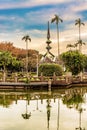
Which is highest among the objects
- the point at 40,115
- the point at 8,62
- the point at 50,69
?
the point at 8,62

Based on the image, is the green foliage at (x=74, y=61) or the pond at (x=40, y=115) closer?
the pond at (x=40, y=115)

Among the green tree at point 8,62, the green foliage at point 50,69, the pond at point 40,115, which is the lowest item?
the pond at point 40,115

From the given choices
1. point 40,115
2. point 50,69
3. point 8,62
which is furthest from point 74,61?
point 40,115

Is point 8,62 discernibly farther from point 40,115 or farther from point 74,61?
point 40,115

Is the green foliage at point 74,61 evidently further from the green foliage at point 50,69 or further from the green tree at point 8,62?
the green tree at point 8,62

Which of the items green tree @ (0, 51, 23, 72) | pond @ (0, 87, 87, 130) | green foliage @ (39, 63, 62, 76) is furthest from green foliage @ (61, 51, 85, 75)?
pond @ (0, 87, 87, 130)

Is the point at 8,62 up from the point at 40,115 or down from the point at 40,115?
up

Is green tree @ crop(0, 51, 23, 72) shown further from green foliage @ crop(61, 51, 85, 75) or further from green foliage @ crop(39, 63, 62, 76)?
green foliage @ crop(61, 51, 85, 75)

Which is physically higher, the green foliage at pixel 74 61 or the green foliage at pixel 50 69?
the green foliage at pixel 74 61

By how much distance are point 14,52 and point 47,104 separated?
79.5 m

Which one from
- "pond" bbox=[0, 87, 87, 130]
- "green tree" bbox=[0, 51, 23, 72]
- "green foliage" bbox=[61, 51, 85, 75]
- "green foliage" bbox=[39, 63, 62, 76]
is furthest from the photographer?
"green tree" bbox=[0, 51, 23, 72]

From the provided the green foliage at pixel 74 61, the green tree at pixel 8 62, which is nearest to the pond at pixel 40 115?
the green foliage at pixel 74 61

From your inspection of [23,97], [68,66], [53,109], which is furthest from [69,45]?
[53,109]

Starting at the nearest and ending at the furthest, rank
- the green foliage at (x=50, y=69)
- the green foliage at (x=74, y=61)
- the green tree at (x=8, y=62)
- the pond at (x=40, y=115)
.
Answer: the pond at (x=40, y=115) < the green foliage at (x=50, y=69) < the green foliage at (x=74, y=61) < the green tree at (x=8, y=62)
